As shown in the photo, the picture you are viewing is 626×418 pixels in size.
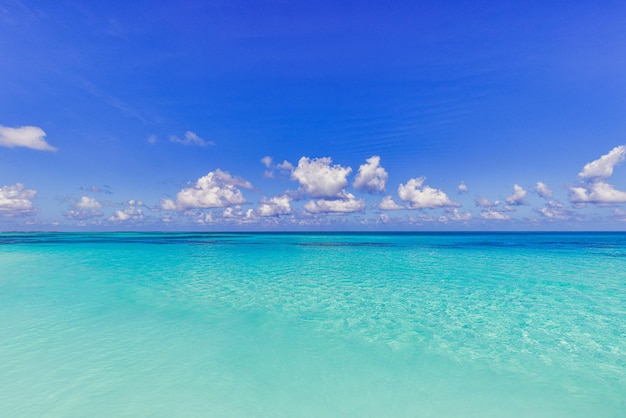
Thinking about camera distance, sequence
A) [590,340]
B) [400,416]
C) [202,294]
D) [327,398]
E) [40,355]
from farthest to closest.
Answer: [202,294] < [590,340] < [40,355] < [327,398] < [400,416]

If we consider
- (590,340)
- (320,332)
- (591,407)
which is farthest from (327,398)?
(590,340)

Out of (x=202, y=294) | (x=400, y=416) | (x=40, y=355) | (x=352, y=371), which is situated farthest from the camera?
(x=202, y=294)

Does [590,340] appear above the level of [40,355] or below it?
below

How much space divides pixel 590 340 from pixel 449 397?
4.86 metres

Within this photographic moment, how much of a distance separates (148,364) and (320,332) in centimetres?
370

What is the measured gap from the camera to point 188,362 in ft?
19.4

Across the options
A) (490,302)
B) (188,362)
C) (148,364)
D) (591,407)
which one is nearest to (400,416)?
(591,407)

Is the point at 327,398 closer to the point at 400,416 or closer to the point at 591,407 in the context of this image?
the point at 400,416

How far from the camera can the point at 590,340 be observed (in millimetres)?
7168

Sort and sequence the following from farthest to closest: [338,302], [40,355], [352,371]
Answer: [338,302] → [40,355] → [352,371]

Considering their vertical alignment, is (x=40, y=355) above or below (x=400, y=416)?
above

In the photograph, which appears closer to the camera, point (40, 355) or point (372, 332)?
point (40, 355)

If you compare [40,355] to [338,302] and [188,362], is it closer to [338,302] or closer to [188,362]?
[188,362]

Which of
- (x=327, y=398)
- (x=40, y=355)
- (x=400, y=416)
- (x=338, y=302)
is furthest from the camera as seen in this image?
(x=338, y=302)
